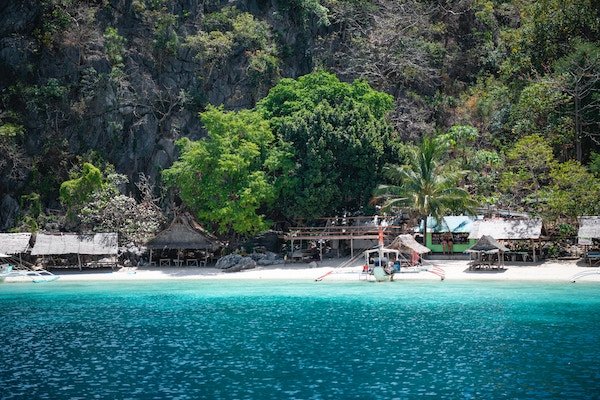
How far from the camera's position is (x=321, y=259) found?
4119cm

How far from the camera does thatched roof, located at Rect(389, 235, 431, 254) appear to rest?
3781 cm

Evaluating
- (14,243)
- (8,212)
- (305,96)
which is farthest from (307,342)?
(8,212)

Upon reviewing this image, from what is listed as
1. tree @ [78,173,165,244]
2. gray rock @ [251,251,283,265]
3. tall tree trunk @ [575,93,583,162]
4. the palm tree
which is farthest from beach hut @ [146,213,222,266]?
tall tree trunk @ [575,93,583,162]

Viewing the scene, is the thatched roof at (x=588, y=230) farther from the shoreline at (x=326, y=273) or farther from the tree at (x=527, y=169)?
the tree at (x=527, y=169)

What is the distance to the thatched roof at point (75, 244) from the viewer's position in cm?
4009

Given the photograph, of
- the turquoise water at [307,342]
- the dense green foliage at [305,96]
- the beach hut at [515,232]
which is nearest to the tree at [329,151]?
the dense green foliage at [305,96]

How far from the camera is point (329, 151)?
39844 mm

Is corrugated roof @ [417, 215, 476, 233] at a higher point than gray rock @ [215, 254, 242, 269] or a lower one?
higher

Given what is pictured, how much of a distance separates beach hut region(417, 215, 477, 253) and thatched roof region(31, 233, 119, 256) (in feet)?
53.1

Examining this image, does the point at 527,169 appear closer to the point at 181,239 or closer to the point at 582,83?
the point at 582,83

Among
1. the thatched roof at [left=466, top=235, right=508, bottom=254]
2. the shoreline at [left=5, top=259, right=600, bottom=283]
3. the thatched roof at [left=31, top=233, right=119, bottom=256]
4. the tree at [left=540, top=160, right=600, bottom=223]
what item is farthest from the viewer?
the thatched roof at [left=31, top=233, right=119, bottom=256]

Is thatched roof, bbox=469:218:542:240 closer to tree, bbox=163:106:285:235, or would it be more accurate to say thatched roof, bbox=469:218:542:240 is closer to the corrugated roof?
the corrugated roof

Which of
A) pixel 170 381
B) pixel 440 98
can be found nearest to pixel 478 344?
pixel 170 381

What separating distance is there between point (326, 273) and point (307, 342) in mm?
16058
